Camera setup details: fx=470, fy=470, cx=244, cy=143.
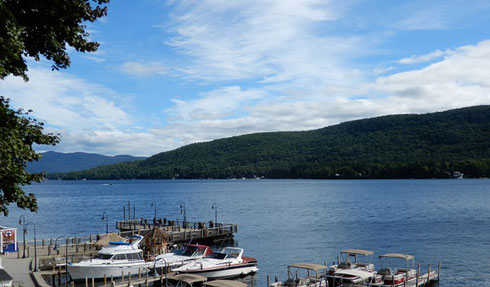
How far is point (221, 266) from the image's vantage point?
35156mm

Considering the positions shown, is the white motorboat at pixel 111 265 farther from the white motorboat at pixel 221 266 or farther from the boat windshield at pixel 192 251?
the boat windshield at pixel 192 251

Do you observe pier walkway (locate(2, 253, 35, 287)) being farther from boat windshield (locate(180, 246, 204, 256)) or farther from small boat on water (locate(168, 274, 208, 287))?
boat windshield (locate(180, 246, 204, 256))

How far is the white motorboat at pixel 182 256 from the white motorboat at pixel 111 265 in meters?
1.39

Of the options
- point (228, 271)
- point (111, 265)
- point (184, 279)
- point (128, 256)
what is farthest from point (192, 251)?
point (184, 279)

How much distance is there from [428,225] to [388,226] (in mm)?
5911

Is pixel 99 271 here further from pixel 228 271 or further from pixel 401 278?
pixel 401 278

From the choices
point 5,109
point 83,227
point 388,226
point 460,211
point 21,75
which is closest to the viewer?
point 5,109

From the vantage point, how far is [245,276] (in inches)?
1448

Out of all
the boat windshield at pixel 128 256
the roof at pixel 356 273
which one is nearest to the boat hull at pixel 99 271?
the boat windshield at pixel 128 256

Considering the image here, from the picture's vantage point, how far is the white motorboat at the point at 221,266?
34006mm

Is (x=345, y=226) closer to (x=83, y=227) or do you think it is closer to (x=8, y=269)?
(x=83, y=227)

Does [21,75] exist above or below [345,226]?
above

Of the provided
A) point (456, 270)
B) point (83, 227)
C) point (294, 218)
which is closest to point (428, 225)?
point (294, 218)

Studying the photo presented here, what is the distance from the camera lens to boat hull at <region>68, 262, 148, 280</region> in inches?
1273
